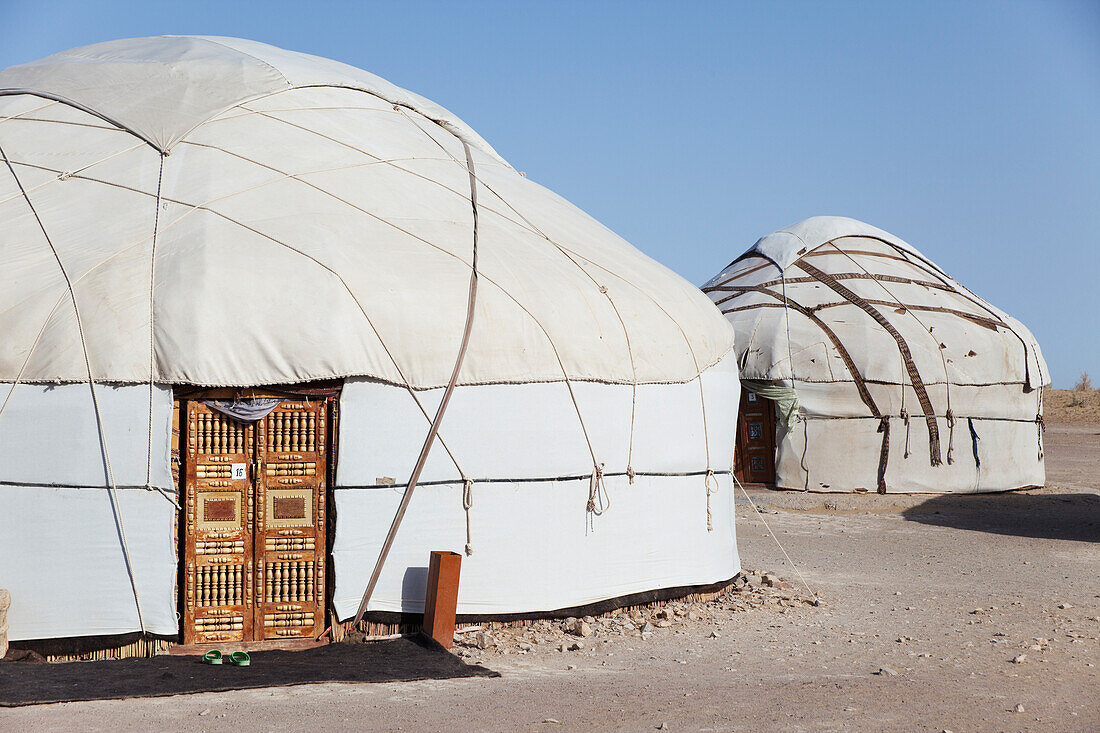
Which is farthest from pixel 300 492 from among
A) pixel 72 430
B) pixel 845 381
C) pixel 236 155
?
pixel 845 381

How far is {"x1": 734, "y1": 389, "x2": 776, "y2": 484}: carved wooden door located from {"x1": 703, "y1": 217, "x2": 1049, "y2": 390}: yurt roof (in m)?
0.48

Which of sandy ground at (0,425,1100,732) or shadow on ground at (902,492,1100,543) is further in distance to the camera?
shadow on ground at (902,492,1100,543)

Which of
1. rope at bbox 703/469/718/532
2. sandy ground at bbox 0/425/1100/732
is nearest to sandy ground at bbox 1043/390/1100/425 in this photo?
sandy ground at bbox 0/425/1100/732

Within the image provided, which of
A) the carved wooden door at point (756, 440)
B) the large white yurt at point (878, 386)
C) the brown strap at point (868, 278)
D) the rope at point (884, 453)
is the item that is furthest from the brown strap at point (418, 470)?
the brown strap at point (868, 278)

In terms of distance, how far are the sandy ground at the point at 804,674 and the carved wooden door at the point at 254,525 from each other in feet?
2.90

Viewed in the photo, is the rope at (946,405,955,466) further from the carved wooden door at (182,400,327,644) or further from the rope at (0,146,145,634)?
the rope at (0,146,145,634)

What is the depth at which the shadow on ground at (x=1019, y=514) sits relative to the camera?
10398mm

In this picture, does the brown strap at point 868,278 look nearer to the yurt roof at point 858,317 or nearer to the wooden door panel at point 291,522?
the yurt roof at point 858,317

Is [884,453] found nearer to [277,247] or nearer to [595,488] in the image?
[595,488]

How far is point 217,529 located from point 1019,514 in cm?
914

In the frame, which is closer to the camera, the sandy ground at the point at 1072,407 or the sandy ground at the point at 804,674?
the sandy ground at the point at 804,674

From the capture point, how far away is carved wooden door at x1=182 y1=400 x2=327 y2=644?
207 inches

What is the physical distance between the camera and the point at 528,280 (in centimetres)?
591

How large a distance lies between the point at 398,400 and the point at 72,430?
152 cm
